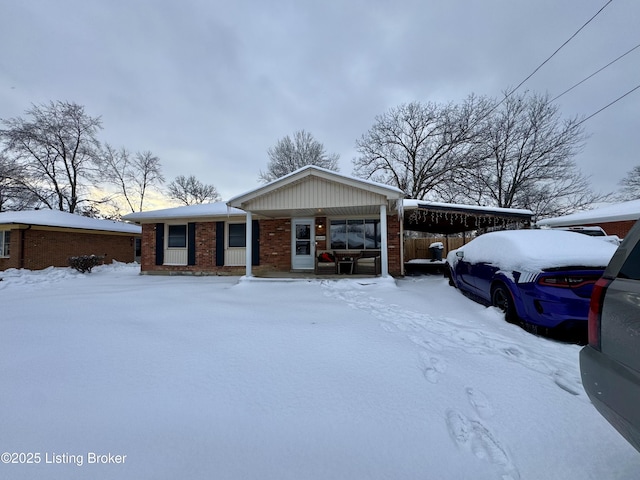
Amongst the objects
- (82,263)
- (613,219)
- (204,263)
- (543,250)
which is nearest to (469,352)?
(543,250)

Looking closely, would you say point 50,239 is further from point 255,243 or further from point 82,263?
point 255,243

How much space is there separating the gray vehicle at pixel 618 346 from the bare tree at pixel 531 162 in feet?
68.7

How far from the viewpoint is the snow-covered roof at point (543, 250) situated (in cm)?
359

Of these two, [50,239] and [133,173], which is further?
[133,173]

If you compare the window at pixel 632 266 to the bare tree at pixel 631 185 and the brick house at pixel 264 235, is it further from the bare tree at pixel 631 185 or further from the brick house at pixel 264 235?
the bare tree at pixel 631 185

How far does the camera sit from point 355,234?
10695 mm

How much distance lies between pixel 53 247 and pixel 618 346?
2086 centimetres

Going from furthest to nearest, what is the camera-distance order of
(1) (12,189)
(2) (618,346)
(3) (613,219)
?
(1) (12,189) < (3) (613,219) < (2) (618,346)

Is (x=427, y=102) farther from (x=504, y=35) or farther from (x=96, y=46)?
(x=96, y=46)

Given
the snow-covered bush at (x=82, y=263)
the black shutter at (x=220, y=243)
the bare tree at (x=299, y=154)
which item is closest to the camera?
the black shutter at (x=220, y=243)

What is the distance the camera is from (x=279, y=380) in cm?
231

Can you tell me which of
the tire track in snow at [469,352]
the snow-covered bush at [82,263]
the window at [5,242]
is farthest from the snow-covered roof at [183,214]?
the window at [5,242]

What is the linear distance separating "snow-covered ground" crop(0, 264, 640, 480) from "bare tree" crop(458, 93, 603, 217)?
19.5 m

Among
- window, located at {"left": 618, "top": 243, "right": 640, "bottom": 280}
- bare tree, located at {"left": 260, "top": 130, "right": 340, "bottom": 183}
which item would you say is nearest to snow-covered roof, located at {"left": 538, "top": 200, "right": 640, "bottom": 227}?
window, located at {"left": 618, "top": 243, "right": 640, "bottom": 280}
